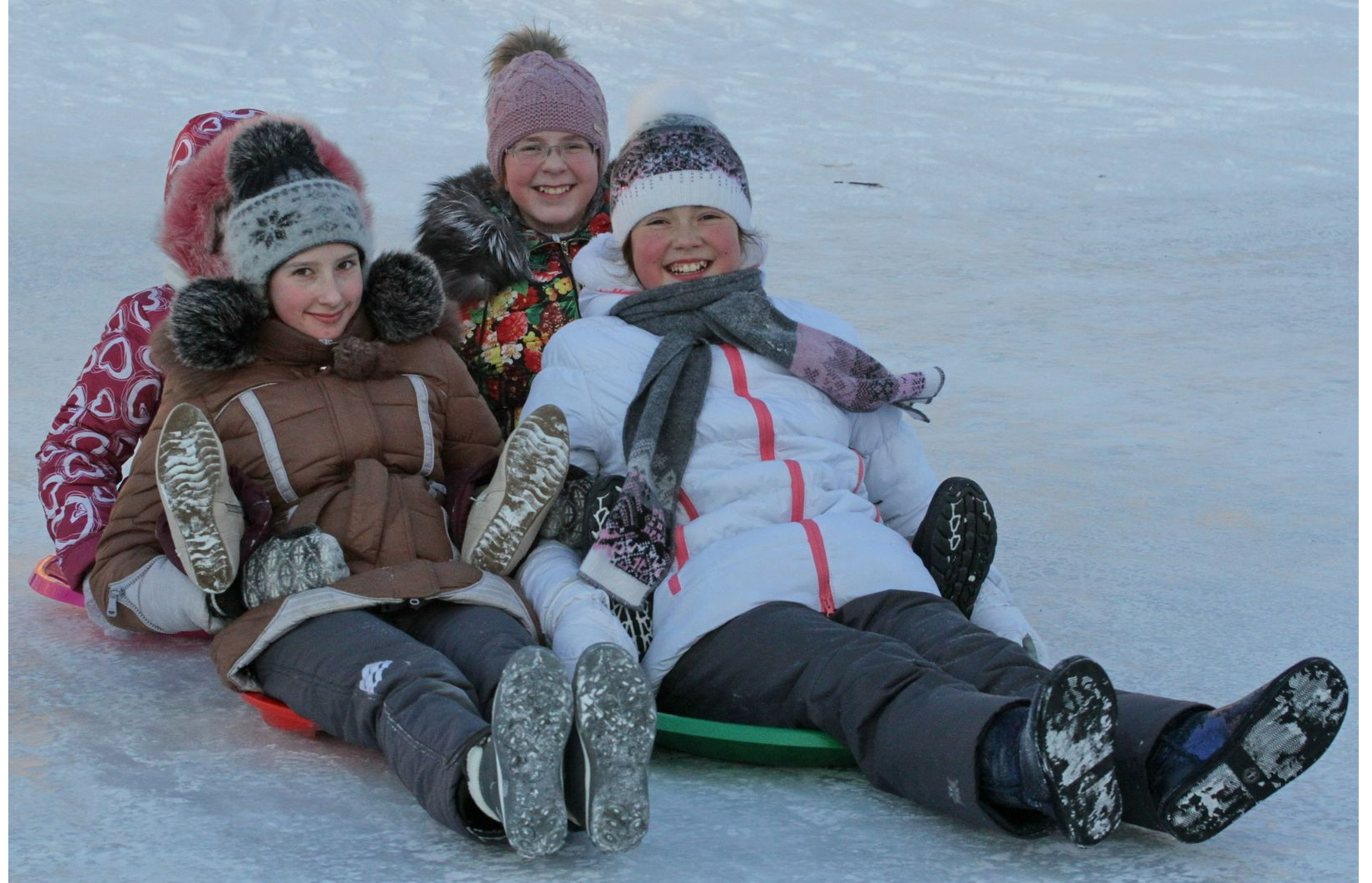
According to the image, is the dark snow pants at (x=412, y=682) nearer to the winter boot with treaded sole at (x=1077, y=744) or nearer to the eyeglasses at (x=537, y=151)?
the winter boot with treaded sole at (x=1077, y=744)

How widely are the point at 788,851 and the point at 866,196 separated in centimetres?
638

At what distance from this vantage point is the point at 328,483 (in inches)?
95.6

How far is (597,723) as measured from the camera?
1777mm

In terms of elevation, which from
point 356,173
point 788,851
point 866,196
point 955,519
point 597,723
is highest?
point 866,196

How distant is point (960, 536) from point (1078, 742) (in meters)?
0.74

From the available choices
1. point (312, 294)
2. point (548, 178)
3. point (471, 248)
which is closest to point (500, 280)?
point (471, 248)

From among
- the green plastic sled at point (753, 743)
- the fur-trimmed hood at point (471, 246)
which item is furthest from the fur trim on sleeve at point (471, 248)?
the green plastic sled at point (753, 743)

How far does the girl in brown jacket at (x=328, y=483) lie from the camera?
83.0 inches

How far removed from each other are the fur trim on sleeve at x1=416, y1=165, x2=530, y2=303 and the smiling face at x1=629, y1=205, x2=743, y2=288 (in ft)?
1.30

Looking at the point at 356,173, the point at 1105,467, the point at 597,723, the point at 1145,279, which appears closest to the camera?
the point at 597,723

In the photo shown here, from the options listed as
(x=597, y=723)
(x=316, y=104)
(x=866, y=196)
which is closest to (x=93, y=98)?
(x=316, y=104)

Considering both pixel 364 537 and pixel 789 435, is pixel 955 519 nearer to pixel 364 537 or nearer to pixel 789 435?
pixel 789 435

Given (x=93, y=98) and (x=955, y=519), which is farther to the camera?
(x=93, y=98)

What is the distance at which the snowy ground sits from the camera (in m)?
1.95
